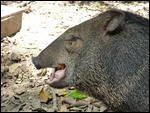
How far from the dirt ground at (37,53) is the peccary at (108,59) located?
0.67m

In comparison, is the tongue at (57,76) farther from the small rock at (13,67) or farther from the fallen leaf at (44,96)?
the small rock at (13,67)

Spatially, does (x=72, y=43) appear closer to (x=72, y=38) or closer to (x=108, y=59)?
(x=72, y=38)

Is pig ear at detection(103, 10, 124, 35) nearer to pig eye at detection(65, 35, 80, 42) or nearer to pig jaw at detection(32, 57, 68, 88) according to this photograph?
pig eye at detection(65, 35, 80, 42)

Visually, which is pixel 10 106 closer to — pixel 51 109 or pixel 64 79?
pixel 51 109

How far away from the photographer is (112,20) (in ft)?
9.93

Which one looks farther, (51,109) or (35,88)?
(35,88)

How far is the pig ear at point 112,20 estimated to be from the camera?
2.99 meters

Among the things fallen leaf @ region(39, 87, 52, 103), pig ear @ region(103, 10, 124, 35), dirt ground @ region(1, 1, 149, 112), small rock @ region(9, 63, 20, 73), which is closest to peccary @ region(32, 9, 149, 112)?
pig ear @ region(103, 10, 124, 35)

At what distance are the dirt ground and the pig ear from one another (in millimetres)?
943

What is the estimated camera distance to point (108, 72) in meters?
3.03

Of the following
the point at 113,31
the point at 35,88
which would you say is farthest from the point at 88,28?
the point at 35,88

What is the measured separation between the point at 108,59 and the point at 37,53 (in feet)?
7.16

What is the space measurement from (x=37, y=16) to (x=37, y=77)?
7.38ft

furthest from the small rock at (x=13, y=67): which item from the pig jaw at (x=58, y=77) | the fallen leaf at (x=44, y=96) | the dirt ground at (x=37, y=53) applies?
the pig jaw at (x=58, y=77)
